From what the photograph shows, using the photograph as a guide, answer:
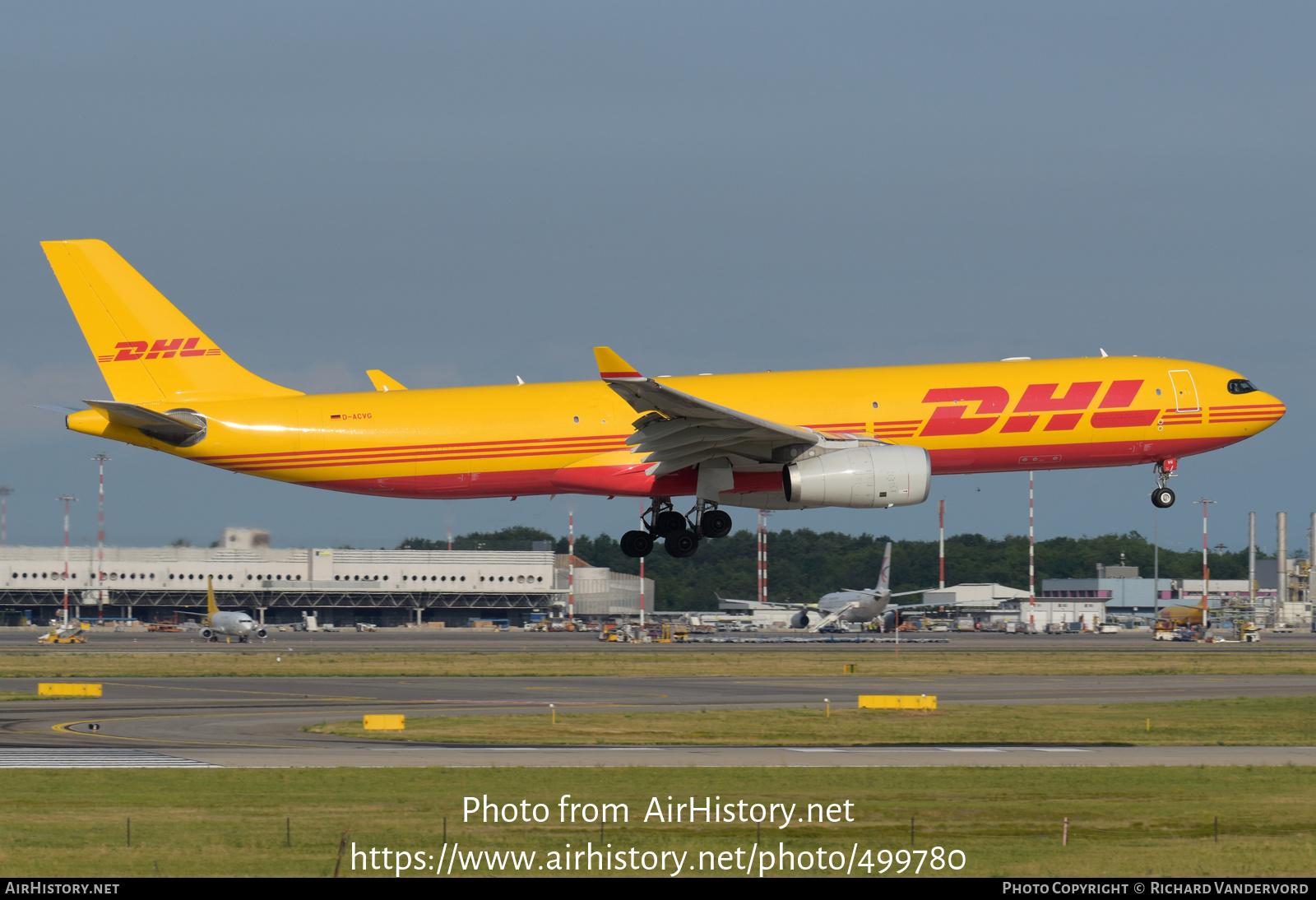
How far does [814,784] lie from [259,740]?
1561 cm

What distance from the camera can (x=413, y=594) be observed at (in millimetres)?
160250

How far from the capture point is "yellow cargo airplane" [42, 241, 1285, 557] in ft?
143

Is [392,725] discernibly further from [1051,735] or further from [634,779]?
[1051,735]

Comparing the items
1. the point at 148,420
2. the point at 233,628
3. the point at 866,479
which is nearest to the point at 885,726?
the point at 866,479

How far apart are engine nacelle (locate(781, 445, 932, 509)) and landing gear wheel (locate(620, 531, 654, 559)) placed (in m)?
6.48

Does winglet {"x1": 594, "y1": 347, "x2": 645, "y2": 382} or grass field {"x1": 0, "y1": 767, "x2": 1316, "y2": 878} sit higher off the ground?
winglet {"x1": 594, "y1": 347, "x2": 645, "y2": 382}

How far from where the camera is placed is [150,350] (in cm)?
4531

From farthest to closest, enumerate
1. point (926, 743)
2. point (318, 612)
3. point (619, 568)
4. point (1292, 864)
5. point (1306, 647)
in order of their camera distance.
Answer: point (619, 568), point (318, 612), point (1306, 647), point (926, 743), point (1292, 864)

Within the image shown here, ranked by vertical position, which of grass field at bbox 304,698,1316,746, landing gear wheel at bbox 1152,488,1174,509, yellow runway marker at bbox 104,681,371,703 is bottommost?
yellow runway marker at bbox 104,681,371,703

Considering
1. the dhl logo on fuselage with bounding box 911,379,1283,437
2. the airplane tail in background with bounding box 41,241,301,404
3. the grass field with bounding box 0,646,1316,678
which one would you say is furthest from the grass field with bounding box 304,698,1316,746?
the grass field with bounding box 0,646,1316,678

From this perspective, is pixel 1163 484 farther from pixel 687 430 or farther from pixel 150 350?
pixel 150 350

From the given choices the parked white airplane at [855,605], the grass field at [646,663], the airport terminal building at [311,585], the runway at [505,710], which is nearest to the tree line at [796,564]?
the airport terminal building at [311,585]

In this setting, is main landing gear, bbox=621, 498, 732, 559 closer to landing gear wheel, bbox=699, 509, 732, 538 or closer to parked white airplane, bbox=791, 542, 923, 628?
landing gear wheel, bbox=699, 509, 732, 538
